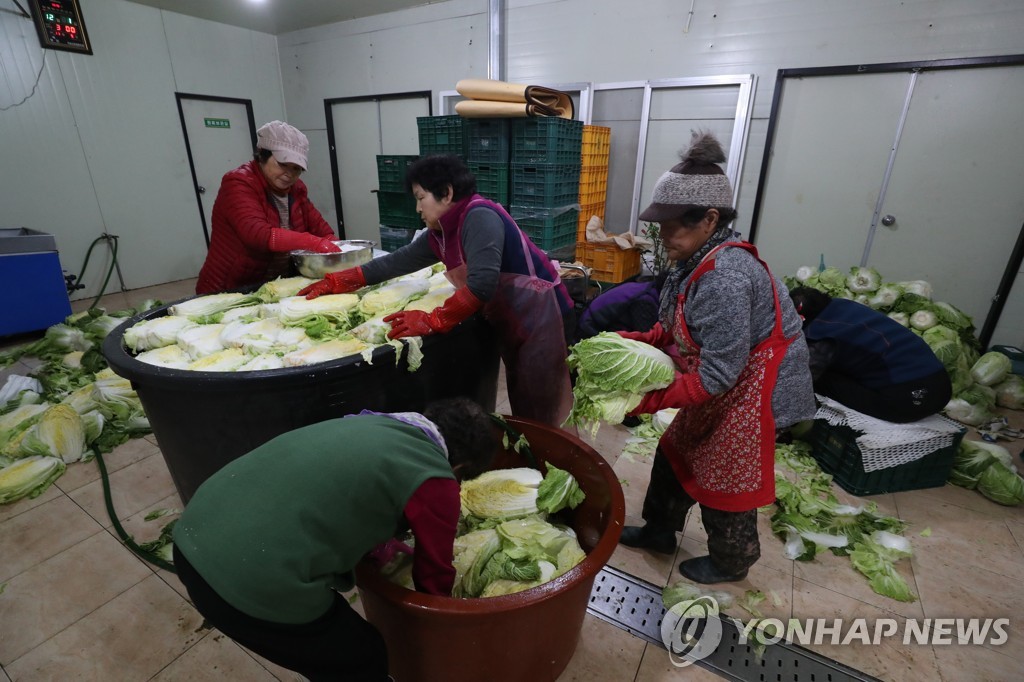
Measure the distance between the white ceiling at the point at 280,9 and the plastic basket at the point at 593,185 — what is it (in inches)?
140

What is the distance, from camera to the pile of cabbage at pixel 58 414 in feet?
9.88

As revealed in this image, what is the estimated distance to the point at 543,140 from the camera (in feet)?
16.0

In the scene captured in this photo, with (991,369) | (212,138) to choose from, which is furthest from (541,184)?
(212,138)

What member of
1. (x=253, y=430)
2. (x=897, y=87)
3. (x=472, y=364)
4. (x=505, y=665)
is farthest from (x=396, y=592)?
(x=897, y=87)

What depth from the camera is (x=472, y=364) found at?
2680 millimetres

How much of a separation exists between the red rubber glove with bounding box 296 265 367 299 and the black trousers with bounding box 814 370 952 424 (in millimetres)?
3302

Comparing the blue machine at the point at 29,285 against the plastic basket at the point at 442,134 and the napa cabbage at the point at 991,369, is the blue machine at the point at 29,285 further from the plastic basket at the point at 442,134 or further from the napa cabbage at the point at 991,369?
the napa cabbage at the point at 991,369

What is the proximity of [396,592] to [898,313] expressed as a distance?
16.9ft

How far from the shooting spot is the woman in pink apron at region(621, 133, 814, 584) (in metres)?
1.57

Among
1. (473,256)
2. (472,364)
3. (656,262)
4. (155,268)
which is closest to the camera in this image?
(473,256)

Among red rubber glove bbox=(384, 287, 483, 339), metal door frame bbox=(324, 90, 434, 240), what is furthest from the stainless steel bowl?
metal door frame bbox=(324, 90, 434, 240)

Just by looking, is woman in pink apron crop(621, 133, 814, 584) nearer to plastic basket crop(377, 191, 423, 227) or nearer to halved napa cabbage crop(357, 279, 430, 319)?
halved napa cabbage crop(357, 279, 430, 319)

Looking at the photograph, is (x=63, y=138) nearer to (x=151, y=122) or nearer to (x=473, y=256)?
(x=151, y=122)

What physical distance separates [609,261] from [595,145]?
1.41 m
